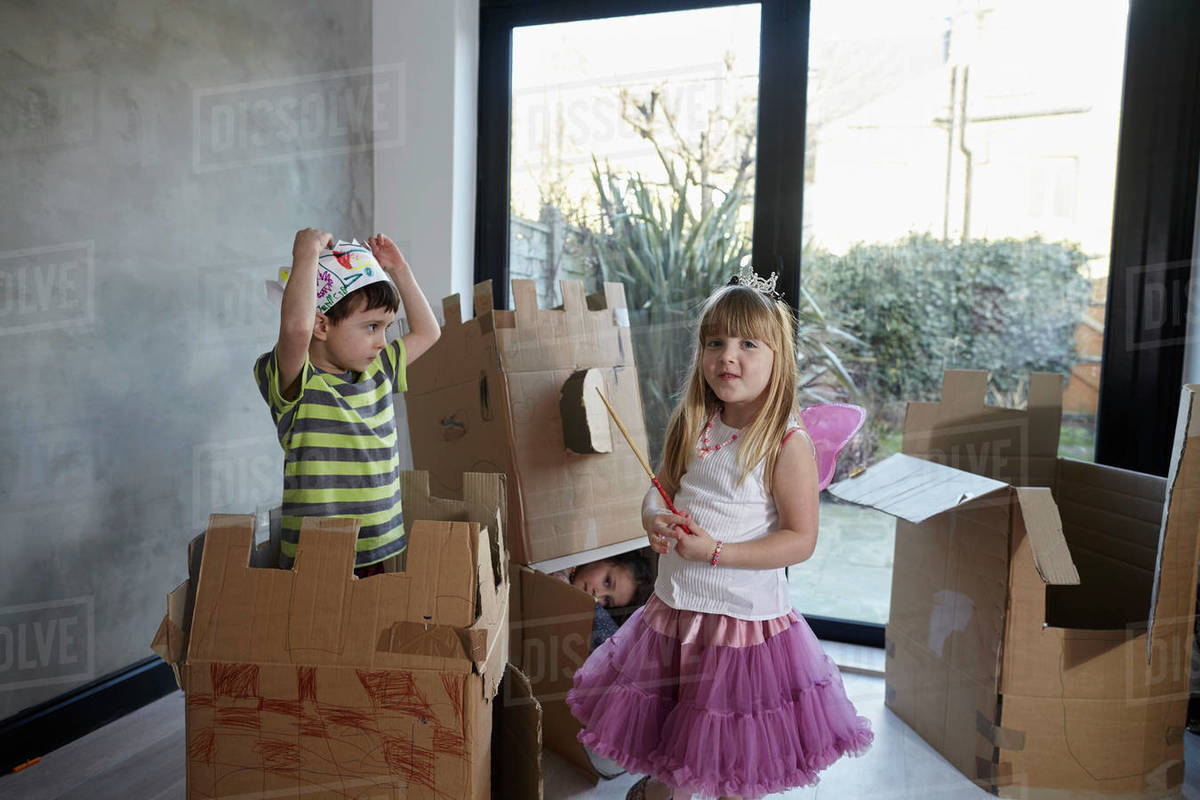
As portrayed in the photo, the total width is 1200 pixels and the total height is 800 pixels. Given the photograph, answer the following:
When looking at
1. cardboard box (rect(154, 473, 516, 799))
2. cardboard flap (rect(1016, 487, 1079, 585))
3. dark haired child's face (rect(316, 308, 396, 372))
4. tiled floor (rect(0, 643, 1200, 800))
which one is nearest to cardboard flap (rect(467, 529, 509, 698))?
cardboard box (rect(154, 473, 516, 799))

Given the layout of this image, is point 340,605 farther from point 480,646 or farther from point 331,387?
point 331,387

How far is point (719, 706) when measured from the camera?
123 cm

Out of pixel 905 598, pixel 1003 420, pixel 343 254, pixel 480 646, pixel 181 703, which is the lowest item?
pixel 181 703

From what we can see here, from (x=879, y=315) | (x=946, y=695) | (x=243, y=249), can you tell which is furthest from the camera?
(x=879, y=315)

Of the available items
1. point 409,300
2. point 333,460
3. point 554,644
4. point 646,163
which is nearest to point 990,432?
point 554,644

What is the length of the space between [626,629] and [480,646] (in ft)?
1.42

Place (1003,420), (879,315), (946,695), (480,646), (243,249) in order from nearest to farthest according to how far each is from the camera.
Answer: (480,646) < (946,695) < (1003,420) < (243,249) < (879,315)

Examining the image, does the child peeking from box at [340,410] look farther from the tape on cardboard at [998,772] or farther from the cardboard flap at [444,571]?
the tape on cardboard at [998,772]

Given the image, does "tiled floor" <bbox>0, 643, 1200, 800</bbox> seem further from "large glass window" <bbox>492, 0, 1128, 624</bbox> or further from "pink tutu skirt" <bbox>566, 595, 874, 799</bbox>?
"large glass window" <bbox>492, 0, 1128, 624</bbox>

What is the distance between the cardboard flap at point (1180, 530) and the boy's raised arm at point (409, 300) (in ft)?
4.37

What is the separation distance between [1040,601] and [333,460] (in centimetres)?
130

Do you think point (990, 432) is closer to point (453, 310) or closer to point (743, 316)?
point (743, 316)

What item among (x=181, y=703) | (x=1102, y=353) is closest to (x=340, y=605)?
(x=181, y=703)

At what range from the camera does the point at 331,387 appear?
1.39 meters
